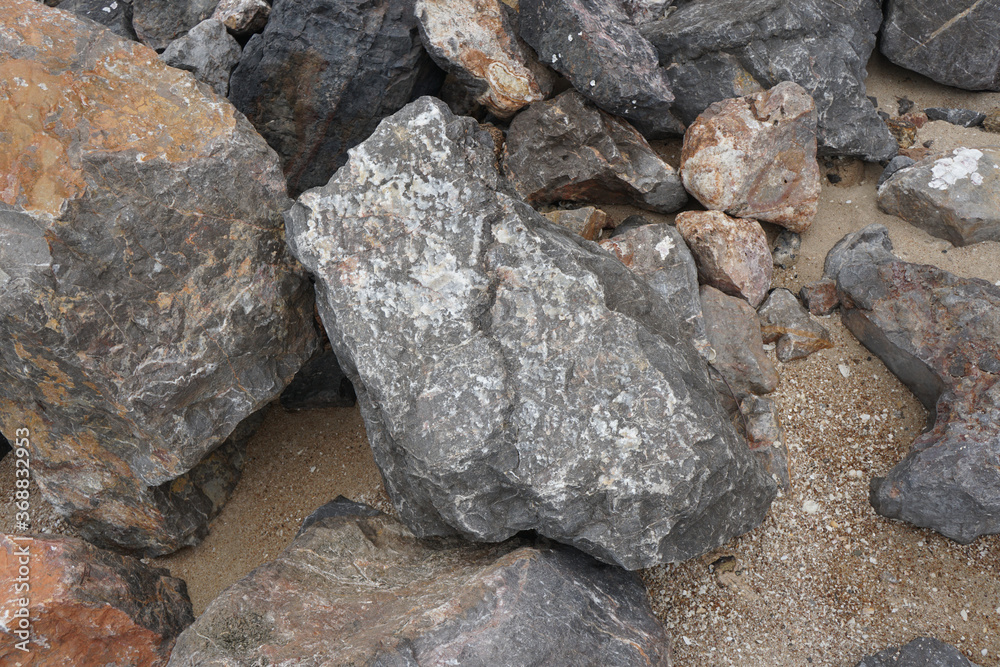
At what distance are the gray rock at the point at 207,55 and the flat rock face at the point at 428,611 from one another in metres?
1.95

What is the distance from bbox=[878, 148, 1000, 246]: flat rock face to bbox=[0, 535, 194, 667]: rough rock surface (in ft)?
10.4

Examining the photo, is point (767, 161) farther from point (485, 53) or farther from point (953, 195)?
point (485, 53)

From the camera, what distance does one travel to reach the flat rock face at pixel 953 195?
277cm

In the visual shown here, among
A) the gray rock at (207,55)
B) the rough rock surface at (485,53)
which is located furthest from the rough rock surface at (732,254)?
the gray rock at (207,55)

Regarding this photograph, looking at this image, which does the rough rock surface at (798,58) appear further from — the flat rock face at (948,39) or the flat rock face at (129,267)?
the flat rock face at (129,267)

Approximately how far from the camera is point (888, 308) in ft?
8.42

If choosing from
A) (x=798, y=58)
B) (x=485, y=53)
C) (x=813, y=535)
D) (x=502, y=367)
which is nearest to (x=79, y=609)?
(x=502, y=367)

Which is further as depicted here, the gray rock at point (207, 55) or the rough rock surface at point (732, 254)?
the gray rock at point (207, 55)

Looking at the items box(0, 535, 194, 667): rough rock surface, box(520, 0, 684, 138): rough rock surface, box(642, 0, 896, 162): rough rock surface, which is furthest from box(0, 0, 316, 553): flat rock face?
box(642, 0, 896, 162): rough rock surface

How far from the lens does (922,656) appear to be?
209 cm

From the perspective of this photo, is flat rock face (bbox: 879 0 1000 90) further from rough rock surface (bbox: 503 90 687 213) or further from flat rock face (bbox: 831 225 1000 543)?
rough rock surface (bbox: 503 90 687 213)

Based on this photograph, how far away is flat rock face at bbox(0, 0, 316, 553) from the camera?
216 centimetres

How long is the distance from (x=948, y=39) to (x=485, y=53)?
2.02 m

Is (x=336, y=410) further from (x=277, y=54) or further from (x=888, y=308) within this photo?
(x=888, y=308)
